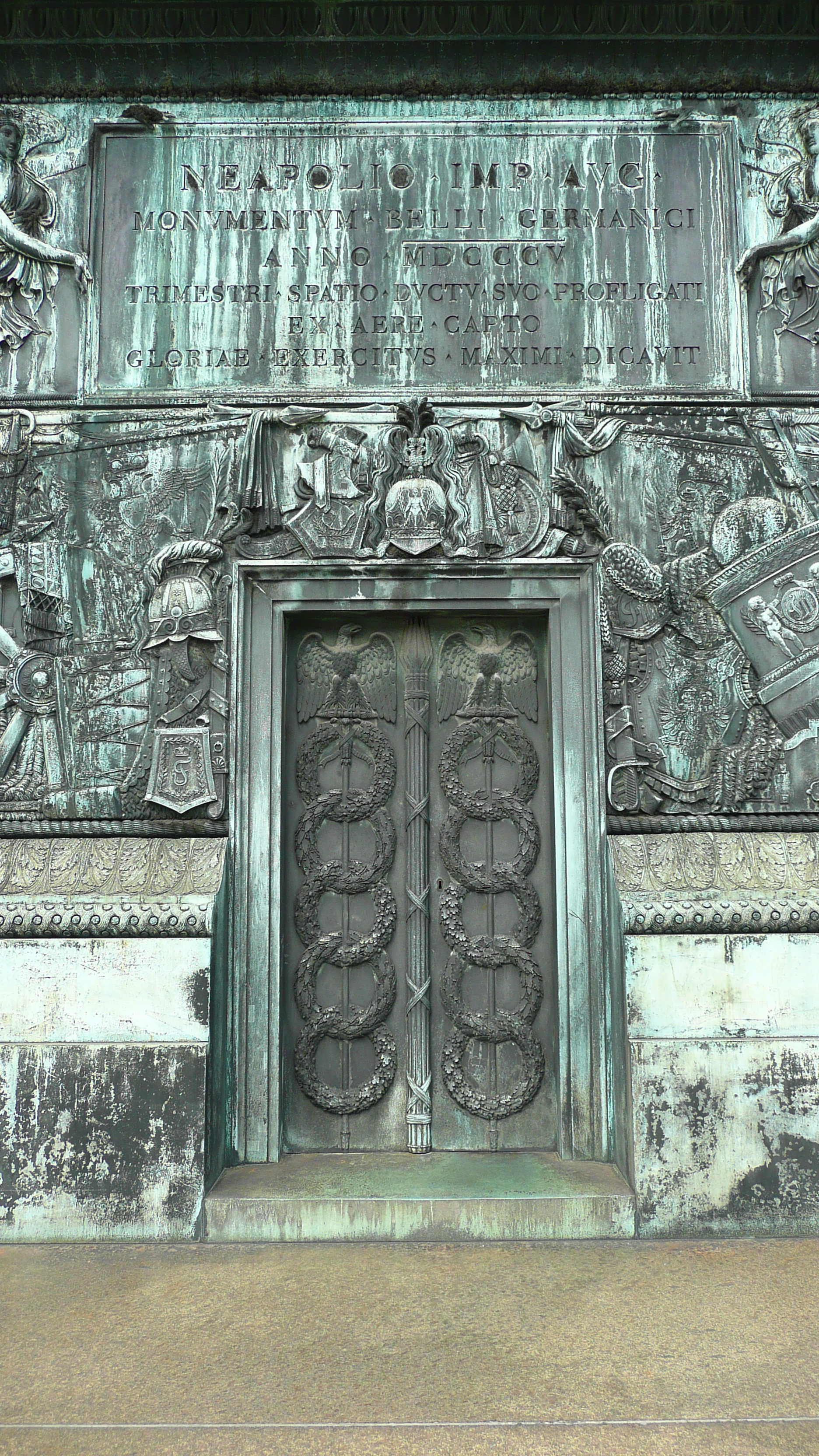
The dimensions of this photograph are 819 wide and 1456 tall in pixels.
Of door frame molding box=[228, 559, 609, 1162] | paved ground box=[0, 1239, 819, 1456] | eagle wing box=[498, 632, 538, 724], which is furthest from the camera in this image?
eagle wing box=[498, 632, 538, 724]

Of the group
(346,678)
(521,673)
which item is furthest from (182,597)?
(521,673)

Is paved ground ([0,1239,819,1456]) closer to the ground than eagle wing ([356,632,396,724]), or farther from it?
closer to the ground

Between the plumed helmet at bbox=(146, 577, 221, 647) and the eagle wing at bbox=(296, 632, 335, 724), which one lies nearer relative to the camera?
the plumed helmet at bbox=(146, 577, 221, 647)

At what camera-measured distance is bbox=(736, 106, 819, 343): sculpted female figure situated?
6250mm

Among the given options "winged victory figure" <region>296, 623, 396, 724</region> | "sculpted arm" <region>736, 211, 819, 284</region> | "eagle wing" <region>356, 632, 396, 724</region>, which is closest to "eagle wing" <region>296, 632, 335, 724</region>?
"winged victory figure" <region>296, 623, 396, 724</region>

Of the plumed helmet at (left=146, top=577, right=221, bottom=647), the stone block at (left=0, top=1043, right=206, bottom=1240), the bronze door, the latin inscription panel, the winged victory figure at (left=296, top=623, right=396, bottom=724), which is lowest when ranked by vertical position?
the stone block at (left=0, top=1043, right=206, bottom=1240)

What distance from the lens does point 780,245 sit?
20.5ft

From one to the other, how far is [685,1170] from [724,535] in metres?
3.57

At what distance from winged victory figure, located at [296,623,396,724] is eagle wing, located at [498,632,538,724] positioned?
0.70 meters

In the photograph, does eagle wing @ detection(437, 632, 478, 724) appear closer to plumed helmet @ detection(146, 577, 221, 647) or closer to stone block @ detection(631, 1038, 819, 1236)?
plumed helmet @ detection(146, 577, 221, 647)

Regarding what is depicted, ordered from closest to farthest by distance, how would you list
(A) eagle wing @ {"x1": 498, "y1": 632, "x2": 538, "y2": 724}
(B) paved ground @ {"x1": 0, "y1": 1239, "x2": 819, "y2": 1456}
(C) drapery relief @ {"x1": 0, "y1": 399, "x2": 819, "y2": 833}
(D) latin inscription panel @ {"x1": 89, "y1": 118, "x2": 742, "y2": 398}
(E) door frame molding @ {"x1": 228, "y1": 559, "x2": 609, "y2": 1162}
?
(B) paved ground @ {"x1": 0, "y1": 1239, "x2": 819, "y2": 1456}, (E) door frame molding @ {"x1": 228, "y1": 559, "x2": 609, "y2": 1162}, (C) drapery relief @ {"x1": 0, "y1": 399, "x2": 819, "y2": 833}, (D) latin inscription panel @ {"x1": 89, "y1": 118, "x2": 742, "y2": 398}, (A) eagle wing @ {"x1": 498, "y1": 632, "x2": 538, "y2": 724}

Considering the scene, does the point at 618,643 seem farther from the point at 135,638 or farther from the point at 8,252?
the point at 8,252

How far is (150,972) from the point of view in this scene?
5379 mm

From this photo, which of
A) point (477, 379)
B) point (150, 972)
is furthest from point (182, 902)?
point (477, 379)
